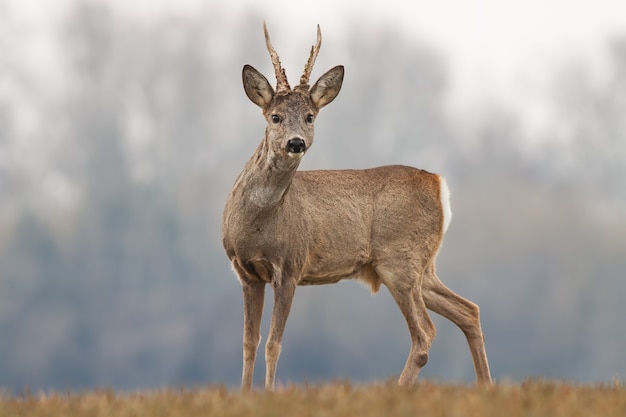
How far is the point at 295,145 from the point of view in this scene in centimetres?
919

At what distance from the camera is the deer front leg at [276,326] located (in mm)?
9359

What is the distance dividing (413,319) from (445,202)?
1.61 metres

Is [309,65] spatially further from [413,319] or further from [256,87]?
[413,319]

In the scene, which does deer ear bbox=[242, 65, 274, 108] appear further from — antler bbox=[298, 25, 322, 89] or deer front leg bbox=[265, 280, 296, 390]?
deer front leg bbox=[265, 280, 296, 390]

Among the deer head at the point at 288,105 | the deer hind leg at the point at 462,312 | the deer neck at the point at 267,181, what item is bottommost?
the deer hind leg at the point at 462,312

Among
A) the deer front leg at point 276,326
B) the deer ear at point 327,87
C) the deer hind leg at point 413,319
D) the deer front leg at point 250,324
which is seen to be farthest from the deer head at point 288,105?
the deer hind leg at point 413,319

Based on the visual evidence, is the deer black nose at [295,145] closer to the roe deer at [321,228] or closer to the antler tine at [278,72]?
the roe deer at [321,228]

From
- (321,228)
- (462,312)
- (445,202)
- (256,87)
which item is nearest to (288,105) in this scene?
(256,87)

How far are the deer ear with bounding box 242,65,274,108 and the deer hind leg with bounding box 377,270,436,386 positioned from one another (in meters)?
2.52

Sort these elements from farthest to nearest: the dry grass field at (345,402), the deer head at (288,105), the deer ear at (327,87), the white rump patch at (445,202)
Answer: the white rump patch at (445,202) → the deer ear at (327,87) → the deer head at (288,105) → the dry grass field at (345,402)

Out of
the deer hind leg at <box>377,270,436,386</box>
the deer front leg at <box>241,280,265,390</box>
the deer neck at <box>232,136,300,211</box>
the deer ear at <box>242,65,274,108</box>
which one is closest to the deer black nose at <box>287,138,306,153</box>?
the deer neck at <box>232,136,300,211</box>

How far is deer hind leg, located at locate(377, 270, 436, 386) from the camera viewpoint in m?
10.5

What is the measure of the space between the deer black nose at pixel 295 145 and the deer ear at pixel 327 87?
77 cm

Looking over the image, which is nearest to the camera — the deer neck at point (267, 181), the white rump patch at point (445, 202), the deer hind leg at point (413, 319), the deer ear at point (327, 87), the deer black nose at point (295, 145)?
the deer black nose at point (295, 145)
